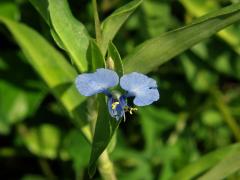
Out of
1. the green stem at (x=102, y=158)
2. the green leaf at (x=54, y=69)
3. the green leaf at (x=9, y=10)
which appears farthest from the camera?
the green leaf at (x=9, y=10)

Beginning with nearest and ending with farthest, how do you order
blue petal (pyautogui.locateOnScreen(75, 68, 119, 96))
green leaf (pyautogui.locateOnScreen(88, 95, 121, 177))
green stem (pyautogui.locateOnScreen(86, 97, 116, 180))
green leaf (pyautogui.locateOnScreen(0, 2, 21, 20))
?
blue petal (pyautogui.locateOnScreen(75, 68, 119, 96)) < green leaf (pyautogui.locateOnScreen(88, 95, 121, 177)) < green stem (pyautogui.locateOnScreen(86, 97, 116, 180)) < green leaf (pyautogui.locateOnScreen(0, 2, 21, 20))

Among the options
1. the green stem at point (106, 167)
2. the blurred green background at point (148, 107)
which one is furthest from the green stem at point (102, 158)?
the blurred green background at point (148, 107)

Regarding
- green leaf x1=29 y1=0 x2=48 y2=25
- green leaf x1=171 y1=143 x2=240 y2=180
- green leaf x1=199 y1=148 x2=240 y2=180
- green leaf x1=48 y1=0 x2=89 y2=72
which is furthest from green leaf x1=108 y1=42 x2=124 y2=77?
green leaf x1=171 y1=143 x2=240 y2=180

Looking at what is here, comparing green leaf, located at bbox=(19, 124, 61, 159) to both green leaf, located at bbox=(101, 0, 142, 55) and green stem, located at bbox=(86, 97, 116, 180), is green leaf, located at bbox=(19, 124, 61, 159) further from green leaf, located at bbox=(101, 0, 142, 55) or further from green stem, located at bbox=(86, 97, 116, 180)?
green leaf, located at bbox=(101, 0, 142, 55)

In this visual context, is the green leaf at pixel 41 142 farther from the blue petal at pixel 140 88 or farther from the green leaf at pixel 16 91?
the blue petal at pixel 140 88

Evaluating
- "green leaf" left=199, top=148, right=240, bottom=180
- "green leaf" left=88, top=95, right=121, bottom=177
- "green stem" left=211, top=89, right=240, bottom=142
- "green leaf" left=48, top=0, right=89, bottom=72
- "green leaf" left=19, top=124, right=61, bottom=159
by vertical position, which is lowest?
"green stem" left=211, top=89, right=240, bottom=142

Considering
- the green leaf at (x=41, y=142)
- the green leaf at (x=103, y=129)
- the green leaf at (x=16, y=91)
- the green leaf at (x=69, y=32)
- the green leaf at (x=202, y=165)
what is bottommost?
the green leaf at (x=41, y=142)

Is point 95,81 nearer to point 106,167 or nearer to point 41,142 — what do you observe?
point 106,167
